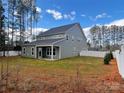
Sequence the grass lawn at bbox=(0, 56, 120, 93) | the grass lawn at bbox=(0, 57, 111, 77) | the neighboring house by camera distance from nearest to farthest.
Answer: the grass lawn at bbox=(0, 56, 120, 93) → the grass lawn at bbox=(0, 57, 111, 77) → the neighboring house

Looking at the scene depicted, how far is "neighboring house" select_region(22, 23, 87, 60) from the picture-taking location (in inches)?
1215

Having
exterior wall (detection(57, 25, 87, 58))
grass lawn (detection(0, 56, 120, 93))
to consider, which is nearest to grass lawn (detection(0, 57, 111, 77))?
grass lawn (detection(0, 56, 120, 93))

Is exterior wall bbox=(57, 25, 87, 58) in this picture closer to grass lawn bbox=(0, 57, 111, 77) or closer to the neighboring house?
the neighboring house

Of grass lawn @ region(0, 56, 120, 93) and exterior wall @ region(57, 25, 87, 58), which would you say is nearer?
grass lawn @ region(0, 56, 120, 93)

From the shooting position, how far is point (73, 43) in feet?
110

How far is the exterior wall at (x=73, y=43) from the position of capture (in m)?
31.4

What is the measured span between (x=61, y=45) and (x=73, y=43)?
3612mm

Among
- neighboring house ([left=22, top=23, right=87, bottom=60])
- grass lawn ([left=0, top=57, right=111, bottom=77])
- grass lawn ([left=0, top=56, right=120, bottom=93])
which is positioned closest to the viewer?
grass lawn ([left=0, top=56, right=120, bottom=93])

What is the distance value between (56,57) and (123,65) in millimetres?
20590

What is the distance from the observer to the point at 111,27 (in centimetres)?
6222

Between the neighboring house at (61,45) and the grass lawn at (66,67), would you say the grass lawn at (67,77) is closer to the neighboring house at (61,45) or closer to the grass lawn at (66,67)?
the grass lawn at (66,67)

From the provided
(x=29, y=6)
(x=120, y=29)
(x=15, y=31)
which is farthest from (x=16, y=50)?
(x=120, y=29)

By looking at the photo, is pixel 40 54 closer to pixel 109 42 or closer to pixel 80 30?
pixel 80 30

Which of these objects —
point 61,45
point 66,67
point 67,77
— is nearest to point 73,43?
point 61,45
